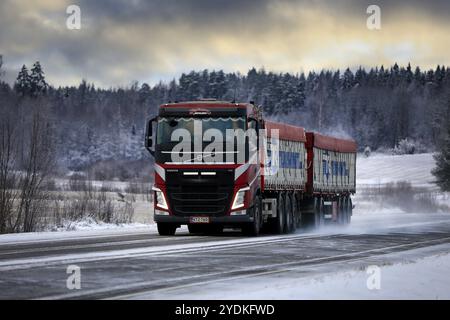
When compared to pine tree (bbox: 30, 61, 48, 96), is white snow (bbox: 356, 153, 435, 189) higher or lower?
lower

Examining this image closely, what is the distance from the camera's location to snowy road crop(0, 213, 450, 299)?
38.0 ft

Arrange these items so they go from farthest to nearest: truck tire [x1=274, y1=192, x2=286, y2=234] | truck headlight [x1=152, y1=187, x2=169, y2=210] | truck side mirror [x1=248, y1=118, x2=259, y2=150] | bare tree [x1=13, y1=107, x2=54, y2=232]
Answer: bare tree [x1=13, y1=107, x2=54, y2=232]
truck tire [x1=274, y1=192, x2=286, y2=234]
truck side mirror [x1=248, y1=118, x2=259, y2=150]
truck headlight [x1=152, y1=187, x2=169, y2=210]

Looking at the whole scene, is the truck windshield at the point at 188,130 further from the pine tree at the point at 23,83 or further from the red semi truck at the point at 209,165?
the pine tree at the point at 23,83

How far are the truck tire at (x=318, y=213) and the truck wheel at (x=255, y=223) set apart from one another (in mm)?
6788

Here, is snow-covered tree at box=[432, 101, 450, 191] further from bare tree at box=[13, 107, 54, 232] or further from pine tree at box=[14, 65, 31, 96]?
pine tree at box=[14, 65, 31, 96]

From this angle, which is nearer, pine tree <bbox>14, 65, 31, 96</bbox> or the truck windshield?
the truck windshield

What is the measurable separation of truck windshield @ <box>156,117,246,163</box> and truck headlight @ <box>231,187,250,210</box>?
1195 millimetres

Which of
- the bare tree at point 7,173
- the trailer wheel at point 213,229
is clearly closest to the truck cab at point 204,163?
the trailer wheel at point 213,229

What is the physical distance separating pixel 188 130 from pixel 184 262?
9.24 m

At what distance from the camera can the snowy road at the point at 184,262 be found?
11.6 meters

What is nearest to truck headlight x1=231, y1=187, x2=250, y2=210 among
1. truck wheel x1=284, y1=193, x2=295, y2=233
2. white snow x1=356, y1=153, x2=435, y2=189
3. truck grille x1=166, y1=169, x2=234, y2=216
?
truck grille x1=166, y1=169, x2=234, y2=216

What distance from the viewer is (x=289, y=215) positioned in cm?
2895

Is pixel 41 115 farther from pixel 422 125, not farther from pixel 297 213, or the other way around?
pixel 422 125
